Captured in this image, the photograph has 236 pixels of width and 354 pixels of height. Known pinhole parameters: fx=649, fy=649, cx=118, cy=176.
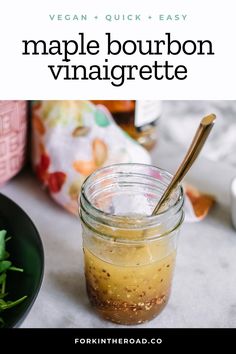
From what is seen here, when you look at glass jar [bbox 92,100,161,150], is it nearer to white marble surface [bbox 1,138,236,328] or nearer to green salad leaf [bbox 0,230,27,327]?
white marble surface [bbox 1,138,236,328]

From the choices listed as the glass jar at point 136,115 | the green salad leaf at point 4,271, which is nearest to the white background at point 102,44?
the glass jar at point 136,115

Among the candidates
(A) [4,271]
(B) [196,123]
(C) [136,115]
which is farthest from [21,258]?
(B) [196,123]

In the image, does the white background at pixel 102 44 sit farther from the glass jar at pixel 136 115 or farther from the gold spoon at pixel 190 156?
the gold spoon at pixel 190 156

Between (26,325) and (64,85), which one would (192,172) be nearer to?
(64,85)


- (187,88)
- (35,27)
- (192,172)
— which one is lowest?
(192,172)

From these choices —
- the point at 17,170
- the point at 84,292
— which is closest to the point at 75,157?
the point at 17,170
